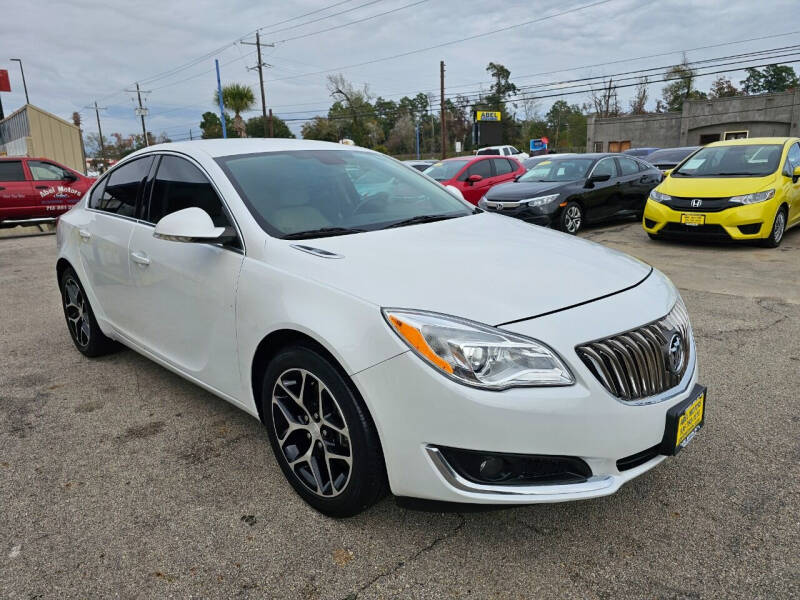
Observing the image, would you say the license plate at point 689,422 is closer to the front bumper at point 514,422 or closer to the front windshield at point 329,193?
the front bumper at point 514,422

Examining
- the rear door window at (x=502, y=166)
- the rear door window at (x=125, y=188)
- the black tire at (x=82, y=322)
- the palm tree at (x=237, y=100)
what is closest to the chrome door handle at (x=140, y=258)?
the rear door window at (x=125, y=188)

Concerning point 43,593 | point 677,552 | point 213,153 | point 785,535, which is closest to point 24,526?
point 43,593

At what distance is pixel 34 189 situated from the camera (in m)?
12.8

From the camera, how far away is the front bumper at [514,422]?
187cm

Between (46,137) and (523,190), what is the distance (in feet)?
78.7

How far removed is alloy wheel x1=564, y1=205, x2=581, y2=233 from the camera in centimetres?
963

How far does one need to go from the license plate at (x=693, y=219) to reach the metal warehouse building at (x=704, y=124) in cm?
3776

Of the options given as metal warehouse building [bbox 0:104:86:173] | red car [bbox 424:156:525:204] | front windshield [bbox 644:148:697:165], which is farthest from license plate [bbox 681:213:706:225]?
metal warehouse building [bbox 0:104:86:173]

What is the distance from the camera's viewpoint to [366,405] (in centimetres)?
206

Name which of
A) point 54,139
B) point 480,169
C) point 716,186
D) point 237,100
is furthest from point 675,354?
point 237,100

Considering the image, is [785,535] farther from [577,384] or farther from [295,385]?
[295,385]

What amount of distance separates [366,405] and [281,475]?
91 centimetres

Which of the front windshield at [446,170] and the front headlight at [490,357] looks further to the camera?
the front windshield at [446,170]

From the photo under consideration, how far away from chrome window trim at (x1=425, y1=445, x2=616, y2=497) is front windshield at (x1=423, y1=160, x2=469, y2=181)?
10460 mm
